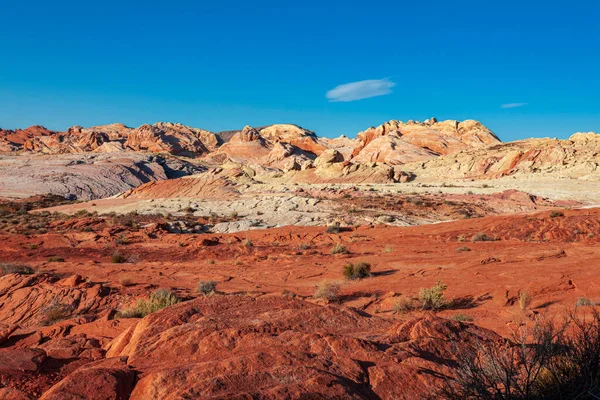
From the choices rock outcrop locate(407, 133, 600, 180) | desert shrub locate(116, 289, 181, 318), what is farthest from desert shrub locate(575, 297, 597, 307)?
rock outcrop locate(407, 133, 600, 180)

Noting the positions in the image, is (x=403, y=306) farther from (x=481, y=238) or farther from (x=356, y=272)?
(x=481, y=238)

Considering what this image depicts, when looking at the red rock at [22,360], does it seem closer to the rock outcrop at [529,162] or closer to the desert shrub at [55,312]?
the desert shrub at [55,312]

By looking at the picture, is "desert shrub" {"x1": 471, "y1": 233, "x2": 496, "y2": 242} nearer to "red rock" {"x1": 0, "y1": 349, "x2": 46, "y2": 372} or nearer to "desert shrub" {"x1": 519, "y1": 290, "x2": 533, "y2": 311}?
"desert shrub" {"x1": 519, "y1": 290, "x2": 533, "y2": 311}

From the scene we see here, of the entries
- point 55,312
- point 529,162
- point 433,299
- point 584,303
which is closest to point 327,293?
point 433,299

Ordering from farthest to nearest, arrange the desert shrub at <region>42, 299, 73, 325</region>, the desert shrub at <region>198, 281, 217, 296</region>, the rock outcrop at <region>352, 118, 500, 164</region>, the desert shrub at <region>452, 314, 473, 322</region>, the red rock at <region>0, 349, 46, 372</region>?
the rock outcrop at <region>352, 118, 500, 164</region> → the desert shrub at <region>198, 281, 217, 296</region> → the desert shrub at <region>42, 299, 73, 325</region> → the desert shrub at <region>452, 314, 473, 322</region> → the red rock at <region>0, 349, 46, 372</region>

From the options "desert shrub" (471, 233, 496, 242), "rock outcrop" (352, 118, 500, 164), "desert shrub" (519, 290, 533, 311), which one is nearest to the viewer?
"desert shrub" (519, 290, 533, 311)

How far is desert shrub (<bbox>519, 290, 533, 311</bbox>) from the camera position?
892 centimetres

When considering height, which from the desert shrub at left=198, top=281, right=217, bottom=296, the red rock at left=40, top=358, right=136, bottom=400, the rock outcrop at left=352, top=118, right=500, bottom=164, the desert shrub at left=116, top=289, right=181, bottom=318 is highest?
the rock outcrop at left=352, top=118, right=500, bottom=164

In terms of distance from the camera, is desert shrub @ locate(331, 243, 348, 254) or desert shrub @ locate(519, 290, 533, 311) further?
desert shrub @ locate(331, 243, 348, 254)

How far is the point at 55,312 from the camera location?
9625 mm

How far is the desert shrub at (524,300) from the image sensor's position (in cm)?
892

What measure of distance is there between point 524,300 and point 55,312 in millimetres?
9927

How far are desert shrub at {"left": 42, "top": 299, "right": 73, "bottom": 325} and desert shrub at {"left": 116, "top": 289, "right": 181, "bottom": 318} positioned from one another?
1.63 m

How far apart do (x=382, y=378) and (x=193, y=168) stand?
76.4 metres
